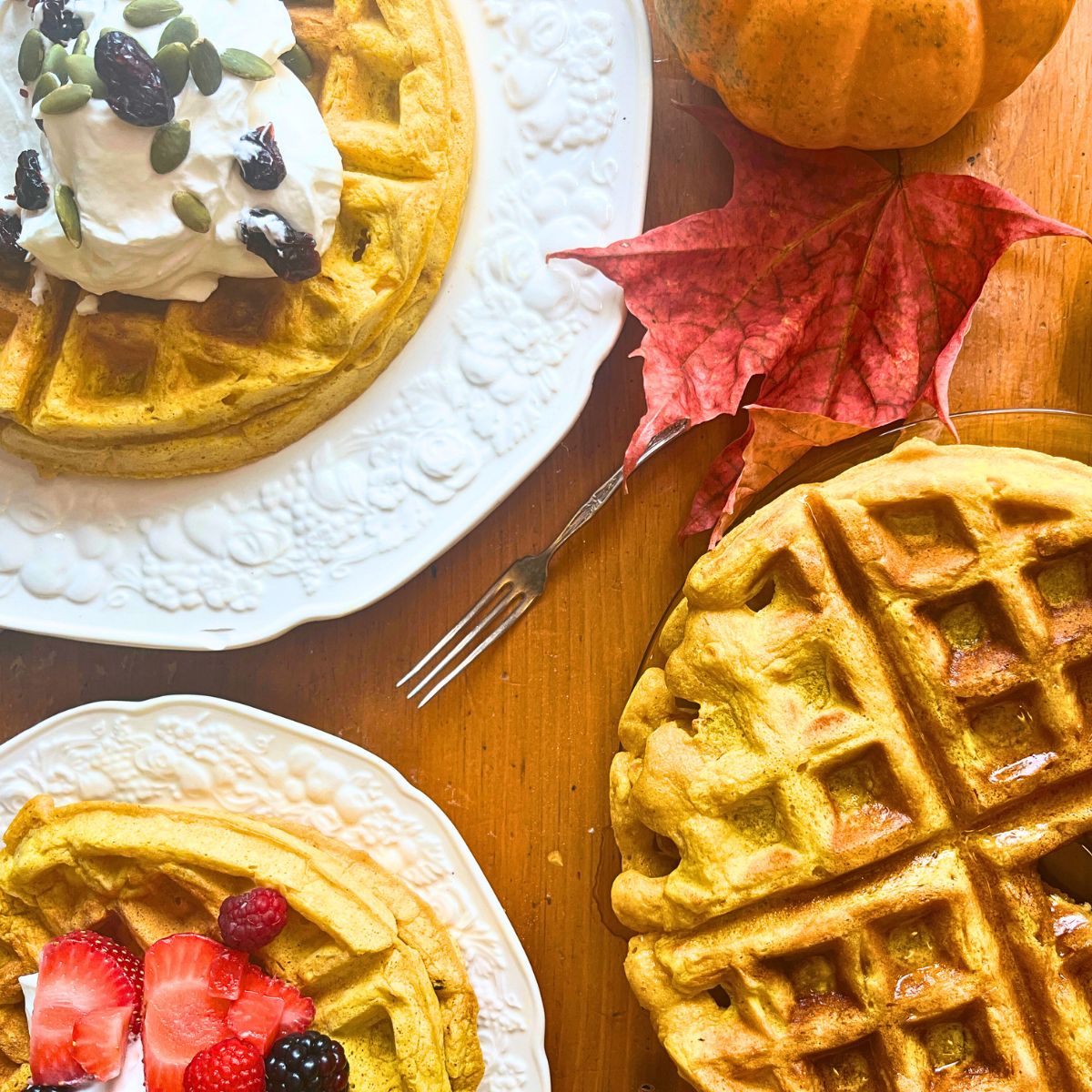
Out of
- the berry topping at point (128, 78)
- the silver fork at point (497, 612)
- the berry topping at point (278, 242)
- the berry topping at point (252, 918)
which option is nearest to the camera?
the berry topping at point (128, 78)

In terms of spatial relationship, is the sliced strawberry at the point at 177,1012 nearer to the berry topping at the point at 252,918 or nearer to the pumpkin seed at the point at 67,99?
the berry topping at the point at 252,918

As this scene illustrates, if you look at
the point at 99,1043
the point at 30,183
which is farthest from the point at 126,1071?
the point at 30,183

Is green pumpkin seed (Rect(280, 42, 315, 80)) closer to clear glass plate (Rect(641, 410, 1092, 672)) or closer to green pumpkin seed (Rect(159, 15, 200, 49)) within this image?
green pumpkin seed (Rect(159, 15, 200, 49))

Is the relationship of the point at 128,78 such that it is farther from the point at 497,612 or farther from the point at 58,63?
the point at 497,612

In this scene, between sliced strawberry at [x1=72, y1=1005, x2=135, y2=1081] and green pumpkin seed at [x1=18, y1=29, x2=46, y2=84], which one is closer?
green pumpkin seed at [x1=18, y1=29, x2=46, y2=84]

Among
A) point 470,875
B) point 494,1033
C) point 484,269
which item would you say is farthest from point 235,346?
point 494,1033

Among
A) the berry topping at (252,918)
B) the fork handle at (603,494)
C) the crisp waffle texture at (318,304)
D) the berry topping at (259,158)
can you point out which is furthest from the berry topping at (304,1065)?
the berry topping at (259,158)

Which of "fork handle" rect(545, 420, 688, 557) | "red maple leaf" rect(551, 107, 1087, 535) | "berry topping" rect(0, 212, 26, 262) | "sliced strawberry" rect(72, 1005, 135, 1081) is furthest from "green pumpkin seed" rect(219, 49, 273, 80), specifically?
"sliced strawberry" rect(72, 1005, 135, 1081)

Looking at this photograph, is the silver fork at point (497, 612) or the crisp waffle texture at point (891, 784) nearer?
the crisp waffle texture at point (891, 784)
